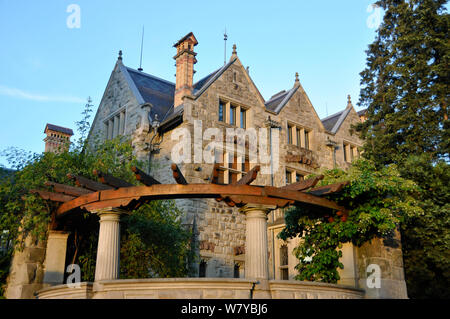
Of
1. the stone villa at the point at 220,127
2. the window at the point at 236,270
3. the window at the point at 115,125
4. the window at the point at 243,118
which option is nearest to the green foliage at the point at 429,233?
the stone villa at the point at 220,127

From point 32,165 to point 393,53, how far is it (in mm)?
15412

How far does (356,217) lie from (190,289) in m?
4.76

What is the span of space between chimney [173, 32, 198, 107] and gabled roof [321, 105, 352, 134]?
9.46 m

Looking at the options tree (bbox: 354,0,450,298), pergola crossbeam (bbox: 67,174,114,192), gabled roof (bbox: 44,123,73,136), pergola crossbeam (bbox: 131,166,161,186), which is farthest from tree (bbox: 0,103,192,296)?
gabled roof (bbox: 44,123,73,136)

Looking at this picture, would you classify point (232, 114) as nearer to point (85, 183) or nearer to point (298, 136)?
point (298, 136)

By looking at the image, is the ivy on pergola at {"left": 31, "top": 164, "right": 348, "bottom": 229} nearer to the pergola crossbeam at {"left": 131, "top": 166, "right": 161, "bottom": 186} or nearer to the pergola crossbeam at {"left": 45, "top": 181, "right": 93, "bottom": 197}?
the pergola crossbeam at {"left": 131, "top": 166, "right": 161, "bottom": 186}

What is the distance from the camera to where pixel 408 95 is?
63.5 ft

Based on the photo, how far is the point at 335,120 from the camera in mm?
28422

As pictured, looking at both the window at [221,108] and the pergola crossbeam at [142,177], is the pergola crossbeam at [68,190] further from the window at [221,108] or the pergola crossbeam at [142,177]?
the window at [221,108]

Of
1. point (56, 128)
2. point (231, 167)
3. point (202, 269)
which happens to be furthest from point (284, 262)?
point (56, 128)

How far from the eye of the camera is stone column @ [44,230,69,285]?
11352mm

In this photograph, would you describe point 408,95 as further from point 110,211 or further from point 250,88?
point 110,211
